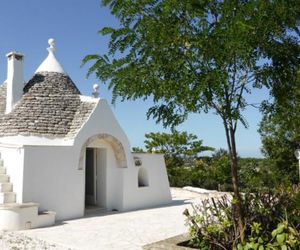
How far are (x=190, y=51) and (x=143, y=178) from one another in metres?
12.2

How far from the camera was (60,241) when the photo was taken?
10.1 metres

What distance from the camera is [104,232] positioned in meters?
11.4

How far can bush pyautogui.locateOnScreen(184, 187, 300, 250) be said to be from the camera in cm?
709

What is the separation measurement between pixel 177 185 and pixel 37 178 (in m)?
16.1

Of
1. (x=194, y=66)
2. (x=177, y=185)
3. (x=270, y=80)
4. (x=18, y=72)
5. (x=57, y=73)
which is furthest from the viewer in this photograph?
(x=177, y=185)

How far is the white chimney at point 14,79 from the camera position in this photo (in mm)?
15820

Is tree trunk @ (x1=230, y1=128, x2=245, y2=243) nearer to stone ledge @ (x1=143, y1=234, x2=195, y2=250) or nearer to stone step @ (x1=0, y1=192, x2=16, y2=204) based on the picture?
stone ledge @ (x1=143, y1=234, x2=195, y2=250)

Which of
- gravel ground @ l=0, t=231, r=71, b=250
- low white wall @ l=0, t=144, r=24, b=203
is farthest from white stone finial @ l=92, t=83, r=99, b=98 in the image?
gravel ground @ l=0, t=231, r=71, b=250

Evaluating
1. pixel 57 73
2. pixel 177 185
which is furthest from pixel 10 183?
pixel 177 185

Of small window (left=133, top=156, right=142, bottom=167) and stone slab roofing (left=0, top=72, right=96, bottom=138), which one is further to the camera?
small window (left=133, top=156, right=142, bottom=167)

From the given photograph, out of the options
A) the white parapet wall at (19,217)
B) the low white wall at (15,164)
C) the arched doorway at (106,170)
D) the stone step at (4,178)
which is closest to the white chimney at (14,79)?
the low white wall at (15,164)

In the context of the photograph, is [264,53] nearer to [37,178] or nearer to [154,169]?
[37,178]

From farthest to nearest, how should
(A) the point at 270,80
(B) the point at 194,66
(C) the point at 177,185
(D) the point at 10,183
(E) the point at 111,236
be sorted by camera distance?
(C) the point at 177,185, (D) the point at 10,183, (E) the point at 111,236, (A) the point at 270,80, (B) the point at 194,66

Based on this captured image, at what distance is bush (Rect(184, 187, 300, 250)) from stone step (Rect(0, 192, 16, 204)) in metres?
7.27
